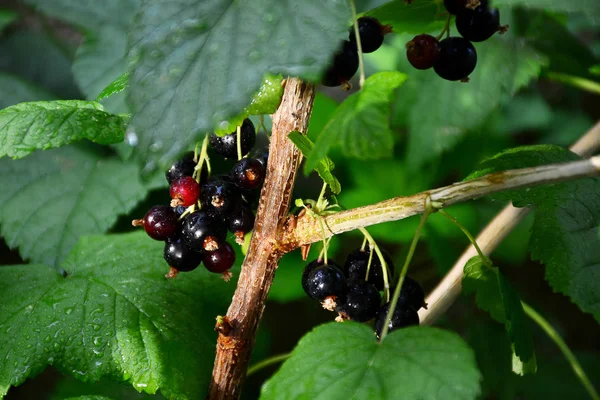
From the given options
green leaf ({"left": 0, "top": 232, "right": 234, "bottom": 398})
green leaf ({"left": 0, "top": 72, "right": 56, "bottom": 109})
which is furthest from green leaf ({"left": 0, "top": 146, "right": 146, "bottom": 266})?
green leaf ({"left": 0, "top": 232, "right": 234, "bottom": 398})

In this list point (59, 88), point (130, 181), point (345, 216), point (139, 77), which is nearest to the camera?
point (139, 77)

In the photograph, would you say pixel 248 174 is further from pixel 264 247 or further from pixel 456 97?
pixel 456 97

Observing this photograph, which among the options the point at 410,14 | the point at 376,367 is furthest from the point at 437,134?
the point at 376,367

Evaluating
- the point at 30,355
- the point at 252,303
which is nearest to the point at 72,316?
the point at 30,355

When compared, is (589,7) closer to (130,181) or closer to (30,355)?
(30,355)

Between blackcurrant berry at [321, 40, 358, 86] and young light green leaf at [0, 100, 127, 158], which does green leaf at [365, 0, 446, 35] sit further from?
young light green leaf at [0, 100, 127, 158]
